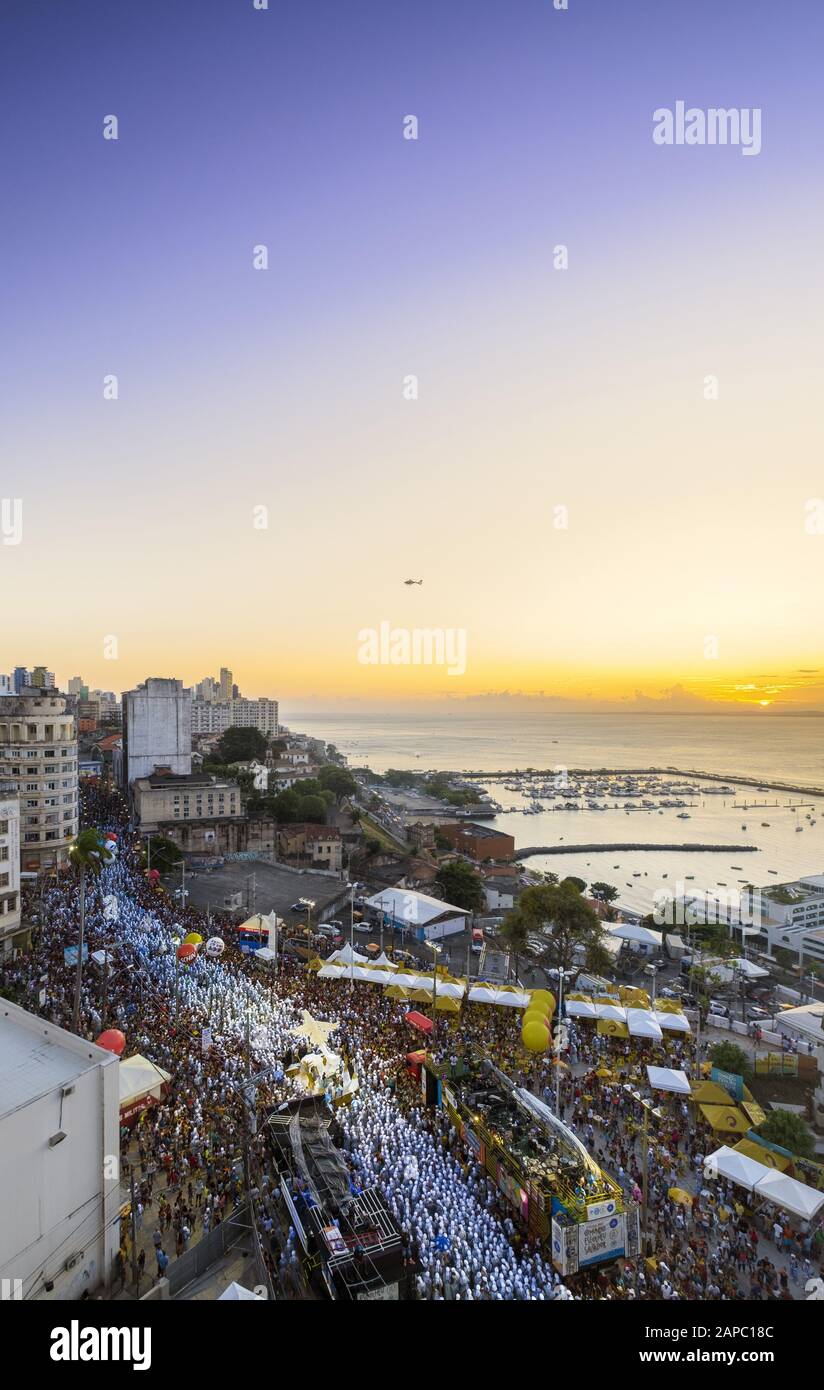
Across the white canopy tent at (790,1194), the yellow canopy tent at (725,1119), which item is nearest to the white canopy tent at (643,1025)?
the yellow canopy tent at (725,1119)

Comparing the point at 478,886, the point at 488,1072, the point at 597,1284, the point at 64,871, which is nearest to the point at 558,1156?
the point at 597,1284

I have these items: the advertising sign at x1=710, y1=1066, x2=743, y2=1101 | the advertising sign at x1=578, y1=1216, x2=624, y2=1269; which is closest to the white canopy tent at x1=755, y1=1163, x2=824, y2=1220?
the advertising sign at x1=578, y1=1216, x2=624, y2=1269

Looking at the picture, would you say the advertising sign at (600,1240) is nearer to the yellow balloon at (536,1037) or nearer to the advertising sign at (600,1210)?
the advertising sign at (600,1210)

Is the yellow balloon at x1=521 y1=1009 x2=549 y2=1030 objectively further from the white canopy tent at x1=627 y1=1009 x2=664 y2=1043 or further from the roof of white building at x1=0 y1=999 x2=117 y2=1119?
the roof of white building at x1=0 y1=999 x2=117 y2=1119

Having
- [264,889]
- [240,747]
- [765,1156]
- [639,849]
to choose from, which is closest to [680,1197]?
[765,1156]

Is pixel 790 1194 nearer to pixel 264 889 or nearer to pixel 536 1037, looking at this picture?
pixel 536 1037

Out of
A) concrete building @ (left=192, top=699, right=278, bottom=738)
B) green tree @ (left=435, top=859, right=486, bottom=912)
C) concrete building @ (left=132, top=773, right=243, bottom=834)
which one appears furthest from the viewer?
concrete building @ (left=192, top=699, right=278, bottom=738)
